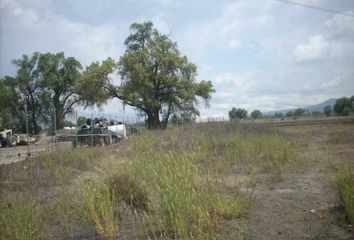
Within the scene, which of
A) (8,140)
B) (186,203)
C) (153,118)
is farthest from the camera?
(153,118)

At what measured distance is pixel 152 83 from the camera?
46.2 metres

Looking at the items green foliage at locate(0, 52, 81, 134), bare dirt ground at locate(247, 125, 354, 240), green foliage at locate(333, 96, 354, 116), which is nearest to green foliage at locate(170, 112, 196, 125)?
green foliage at locate(0, 52, 81, 134)

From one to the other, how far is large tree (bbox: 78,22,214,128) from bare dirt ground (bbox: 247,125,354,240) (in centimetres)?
3533

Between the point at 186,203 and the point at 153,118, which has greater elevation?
the point at 153,118

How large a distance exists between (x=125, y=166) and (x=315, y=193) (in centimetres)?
319

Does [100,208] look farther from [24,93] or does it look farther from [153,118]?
[24,93]

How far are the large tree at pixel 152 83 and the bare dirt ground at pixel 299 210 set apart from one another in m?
35.3

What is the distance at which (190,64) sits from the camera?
48031 millimetres

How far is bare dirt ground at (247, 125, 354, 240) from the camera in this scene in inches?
233

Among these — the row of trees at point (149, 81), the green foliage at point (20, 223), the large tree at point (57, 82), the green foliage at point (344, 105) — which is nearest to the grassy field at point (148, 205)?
the green foliage at point (20, 223)

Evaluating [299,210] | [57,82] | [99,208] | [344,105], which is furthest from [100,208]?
[57,82]

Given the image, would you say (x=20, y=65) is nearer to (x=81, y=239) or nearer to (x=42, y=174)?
(x=42, y=174)

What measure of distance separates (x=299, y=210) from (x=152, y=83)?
39726mm

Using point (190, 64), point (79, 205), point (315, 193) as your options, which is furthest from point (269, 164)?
point (190, 64)
